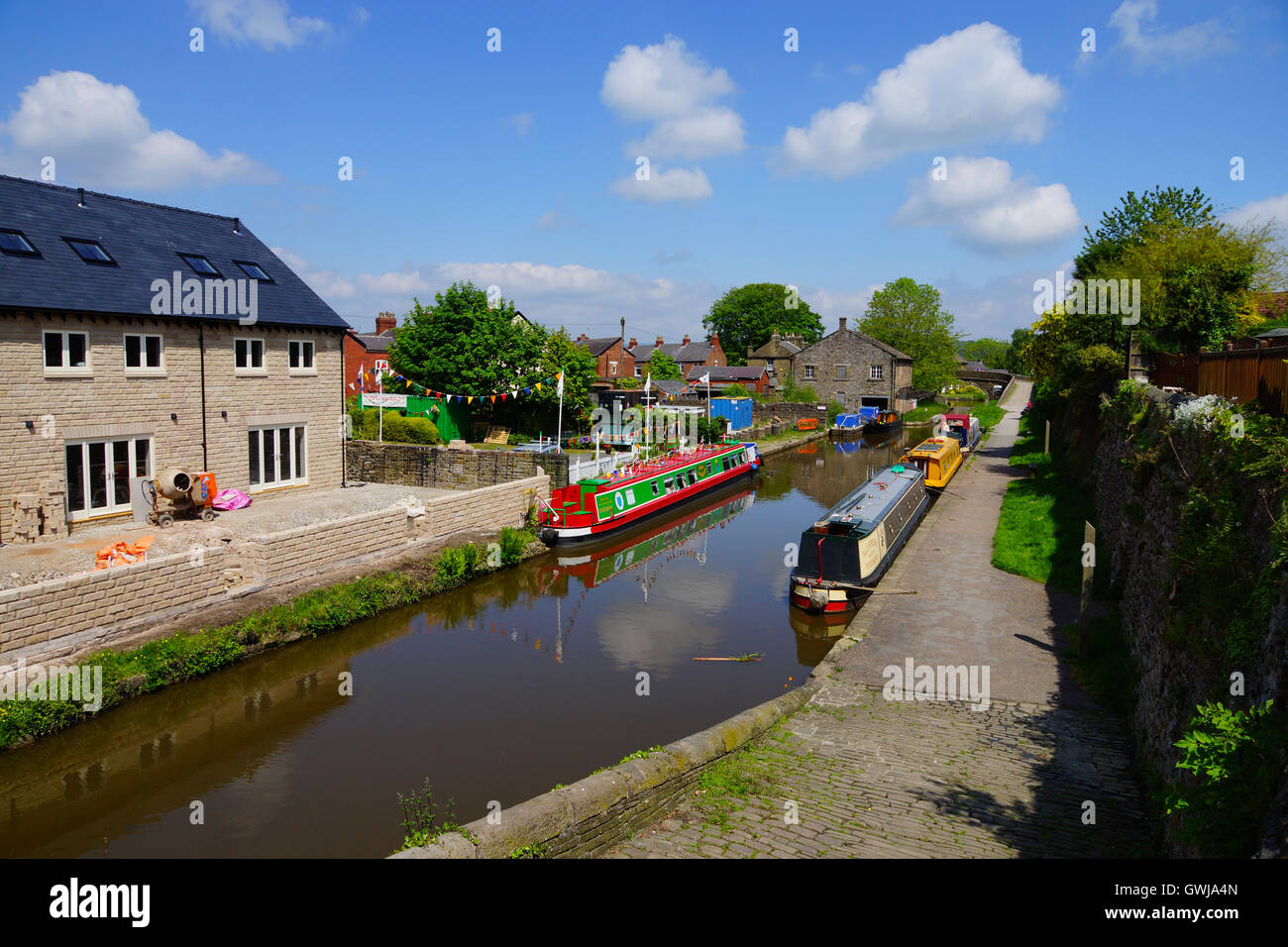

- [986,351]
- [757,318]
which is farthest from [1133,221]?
[986,351]

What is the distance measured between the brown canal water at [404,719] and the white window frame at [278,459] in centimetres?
737

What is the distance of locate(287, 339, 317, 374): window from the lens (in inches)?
896

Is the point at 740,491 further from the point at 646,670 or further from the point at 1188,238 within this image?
the point at 646,670

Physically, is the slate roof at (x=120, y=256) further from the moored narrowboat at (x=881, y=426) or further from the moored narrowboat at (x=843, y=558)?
the moored narrowboat at (x=881, y=426)

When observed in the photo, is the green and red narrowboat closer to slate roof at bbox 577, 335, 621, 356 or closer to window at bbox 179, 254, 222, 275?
window at bbox 179, 254, 222, 275

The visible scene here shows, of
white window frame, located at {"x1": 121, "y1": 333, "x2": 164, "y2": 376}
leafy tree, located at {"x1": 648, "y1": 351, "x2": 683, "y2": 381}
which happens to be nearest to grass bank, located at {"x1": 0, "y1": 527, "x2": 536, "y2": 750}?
white window frame, located at {"x1": 121, "y1": 333, "x2": 164, "y2": 376}

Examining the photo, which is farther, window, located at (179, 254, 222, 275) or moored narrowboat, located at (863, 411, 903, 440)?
moored narrowboat, located at (863, 411, 903, 440)

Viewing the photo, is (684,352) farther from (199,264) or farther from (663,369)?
(199,264)

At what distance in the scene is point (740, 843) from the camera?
6809 mm

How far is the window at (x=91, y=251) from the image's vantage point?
61.7 feet

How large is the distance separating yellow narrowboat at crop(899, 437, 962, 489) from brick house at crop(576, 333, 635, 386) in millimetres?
30245

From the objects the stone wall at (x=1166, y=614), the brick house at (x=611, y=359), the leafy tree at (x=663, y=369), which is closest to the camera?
the stone wall at (x=1166, y=614)

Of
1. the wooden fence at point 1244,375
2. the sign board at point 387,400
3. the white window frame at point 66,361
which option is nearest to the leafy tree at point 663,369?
the sign board at point 387,400
